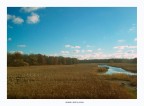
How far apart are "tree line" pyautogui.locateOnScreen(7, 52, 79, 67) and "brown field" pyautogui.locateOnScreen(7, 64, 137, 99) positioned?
0.36 feet

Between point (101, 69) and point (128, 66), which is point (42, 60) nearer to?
point (101, 69)

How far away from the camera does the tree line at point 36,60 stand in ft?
20.7

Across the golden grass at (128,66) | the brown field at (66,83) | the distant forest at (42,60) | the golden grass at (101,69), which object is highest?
the distant forest at (42,60)

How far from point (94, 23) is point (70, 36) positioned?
1.96 feet

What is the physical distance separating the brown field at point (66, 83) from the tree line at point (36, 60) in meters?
0.11

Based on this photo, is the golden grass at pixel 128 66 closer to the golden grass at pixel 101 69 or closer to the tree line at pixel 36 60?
the golden grass at pixel 101 69

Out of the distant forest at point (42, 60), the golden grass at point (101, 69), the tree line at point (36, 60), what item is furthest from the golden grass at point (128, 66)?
the tree line at point (36, 60)

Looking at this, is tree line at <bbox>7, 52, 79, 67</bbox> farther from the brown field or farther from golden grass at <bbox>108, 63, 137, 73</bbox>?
golden grass at <bbox>108, 63, 137, 73</bbox>

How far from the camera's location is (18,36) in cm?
621

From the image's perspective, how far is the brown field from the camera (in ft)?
20.1

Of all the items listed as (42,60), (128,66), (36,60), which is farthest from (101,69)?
(36,60)
